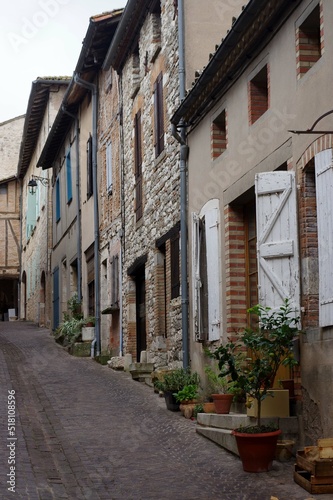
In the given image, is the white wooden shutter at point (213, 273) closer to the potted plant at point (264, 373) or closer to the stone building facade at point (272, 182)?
the stone building facade at point (272, 182)

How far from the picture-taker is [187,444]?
9.98m

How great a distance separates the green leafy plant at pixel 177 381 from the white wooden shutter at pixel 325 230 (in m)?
4.19

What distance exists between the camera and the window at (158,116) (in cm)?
1503

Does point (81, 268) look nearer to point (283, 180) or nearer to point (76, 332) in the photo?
point (76, 332)

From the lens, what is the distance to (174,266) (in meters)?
14.1

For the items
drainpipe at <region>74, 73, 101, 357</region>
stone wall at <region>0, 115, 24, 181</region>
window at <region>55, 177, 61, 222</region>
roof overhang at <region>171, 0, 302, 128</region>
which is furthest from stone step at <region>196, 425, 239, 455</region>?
stone wall at <region>0, 115, 24, 181</region>

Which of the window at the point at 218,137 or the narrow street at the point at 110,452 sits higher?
the window at the point at 218,137

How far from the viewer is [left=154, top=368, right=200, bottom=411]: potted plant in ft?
39.9

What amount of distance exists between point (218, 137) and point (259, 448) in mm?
5156

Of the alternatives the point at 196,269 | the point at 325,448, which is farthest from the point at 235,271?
the point at 325,448

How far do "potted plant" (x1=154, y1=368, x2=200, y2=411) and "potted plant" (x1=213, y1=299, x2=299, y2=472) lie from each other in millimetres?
3199

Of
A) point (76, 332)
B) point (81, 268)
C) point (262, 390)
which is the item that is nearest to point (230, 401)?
point (262, 390)

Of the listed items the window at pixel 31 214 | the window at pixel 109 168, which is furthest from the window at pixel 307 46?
the window at pixel 31 214

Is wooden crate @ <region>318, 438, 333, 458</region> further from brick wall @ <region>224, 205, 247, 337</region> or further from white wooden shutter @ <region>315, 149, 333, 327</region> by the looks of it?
brick wall @ <region>224, 205, 247, 337</region>
